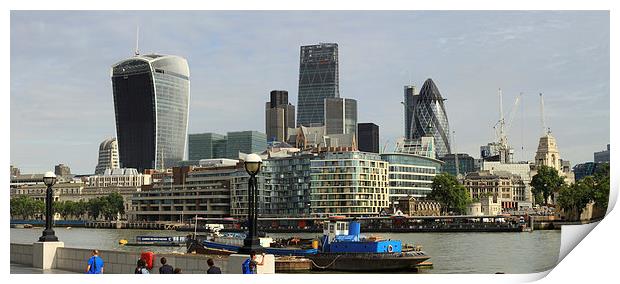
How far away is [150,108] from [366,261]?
128 m

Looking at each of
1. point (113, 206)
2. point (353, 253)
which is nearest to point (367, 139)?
point (113, 206)

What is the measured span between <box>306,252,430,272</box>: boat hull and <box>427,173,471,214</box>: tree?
201 ft

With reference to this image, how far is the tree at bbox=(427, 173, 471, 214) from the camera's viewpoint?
95.4 m

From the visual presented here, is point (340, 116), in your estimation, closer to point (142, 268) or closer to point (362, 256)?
point (362, 256)

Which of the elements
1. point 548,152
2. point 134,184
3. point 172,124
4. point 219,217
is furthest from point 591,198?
point 172,124

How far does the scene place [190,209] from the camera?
109m

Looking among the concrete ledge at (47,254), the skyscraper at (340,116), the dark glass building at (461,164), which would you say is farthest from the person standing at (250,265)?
the skyscraper at (340,116)

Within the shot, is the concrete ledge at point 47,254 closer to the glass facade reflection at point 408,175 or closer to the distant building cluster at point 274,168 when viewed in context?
the distant building cluster at point 274,168

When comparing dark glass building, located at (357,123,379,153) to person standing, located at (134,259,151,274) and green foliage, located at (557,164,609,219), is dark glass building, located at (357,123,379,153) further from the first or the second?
person standing, located at (134,259,151,274)

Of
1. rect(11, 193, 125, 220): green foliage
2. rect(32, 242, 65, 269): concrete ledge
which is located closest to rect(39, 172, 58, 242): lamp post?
rect(32, 242, 65, 269): concrete ledge

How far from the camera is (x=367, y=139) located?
164 meters

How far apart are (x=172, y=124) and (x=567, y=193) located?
9858 centimetres

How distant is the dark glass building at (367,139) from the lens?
163500 millimetres

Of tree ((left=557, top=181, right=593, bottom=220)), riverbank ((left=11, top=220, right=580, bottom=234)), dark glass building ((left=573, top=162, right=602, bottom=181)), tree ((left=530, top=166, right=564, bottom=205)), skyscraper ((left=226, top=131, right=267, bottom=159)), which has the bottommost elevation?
riverbank ((left=11, top=220, right=580, bottom=234))
